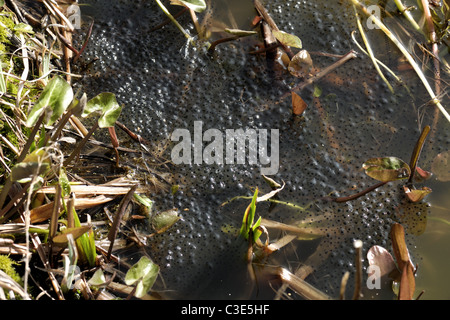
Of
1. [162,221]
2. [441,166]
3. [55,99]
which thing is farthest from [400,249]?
[55,99]

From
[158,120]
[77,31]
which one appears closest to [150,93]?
[158,120]

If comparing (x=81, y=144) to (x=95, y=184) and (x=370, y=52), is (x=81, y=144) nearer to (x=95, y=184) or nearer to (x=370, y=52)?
(x=95, y=184)

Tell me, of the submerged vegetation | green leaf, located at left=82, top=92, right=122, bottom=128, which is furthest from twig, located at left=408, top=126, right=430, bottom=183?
green leaf, located at left=82, top=92, right=122, bottom=128

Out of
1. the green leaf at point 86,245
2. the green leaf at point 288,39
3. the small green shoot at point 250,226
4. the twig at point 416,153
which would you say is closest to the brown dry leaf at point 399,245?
the twig at point 416,153

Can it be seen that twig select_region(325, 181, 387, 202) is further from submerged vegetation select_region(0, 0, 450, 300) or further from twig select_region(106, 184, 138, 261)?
twig select_region(106, 184, 138, 261)

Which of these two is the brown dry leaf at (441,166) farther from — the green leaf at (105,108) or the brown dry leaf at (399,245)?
the green leaf at (105,108)
